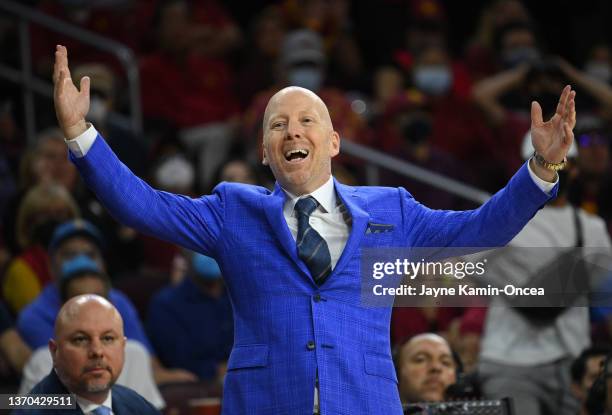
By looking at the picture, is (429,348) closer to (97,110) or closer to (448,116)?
(97,110)

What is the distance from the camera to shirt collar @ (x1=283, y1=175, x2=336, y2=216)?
12.6ft

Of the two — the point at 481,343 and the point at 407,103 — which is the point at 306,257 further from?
the point at 407,103

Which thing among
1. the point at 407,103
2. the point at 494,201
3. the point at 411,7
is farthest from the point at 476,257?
the point at 411,7

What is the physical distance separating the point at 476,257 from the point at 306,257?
0.63m

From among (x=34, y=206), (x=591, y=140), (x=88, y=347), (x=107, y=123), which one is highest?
(x=107, y=123)

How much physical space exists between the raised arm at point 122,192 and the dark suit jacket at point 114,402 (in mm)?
849

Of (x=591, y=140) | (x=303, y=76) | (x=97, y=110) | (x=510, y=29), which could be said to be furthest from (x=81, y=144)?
(x=510, y=29)

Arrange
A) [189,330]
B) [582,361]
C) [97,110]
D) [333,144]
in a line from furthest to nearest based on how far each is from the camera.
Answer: [97,110]
[189,330]
[582,361]
[333,144]

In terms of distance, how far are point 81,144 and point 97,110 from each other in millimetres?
5017

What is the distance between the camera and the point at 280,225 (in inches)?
147

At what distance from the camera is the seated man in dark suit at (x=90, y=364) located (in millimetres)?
4391

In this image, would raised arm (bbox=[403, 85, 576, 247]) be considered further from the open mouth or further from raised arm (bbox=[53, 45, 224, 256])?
raised arm (bbox=[53, 45, 224, 256])

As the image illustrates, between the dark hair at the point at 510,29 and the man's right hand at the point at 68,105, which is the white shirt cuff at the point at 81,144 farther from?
the dark hair at the point at 510,29

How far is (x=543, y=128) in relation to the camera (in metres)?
3.65
